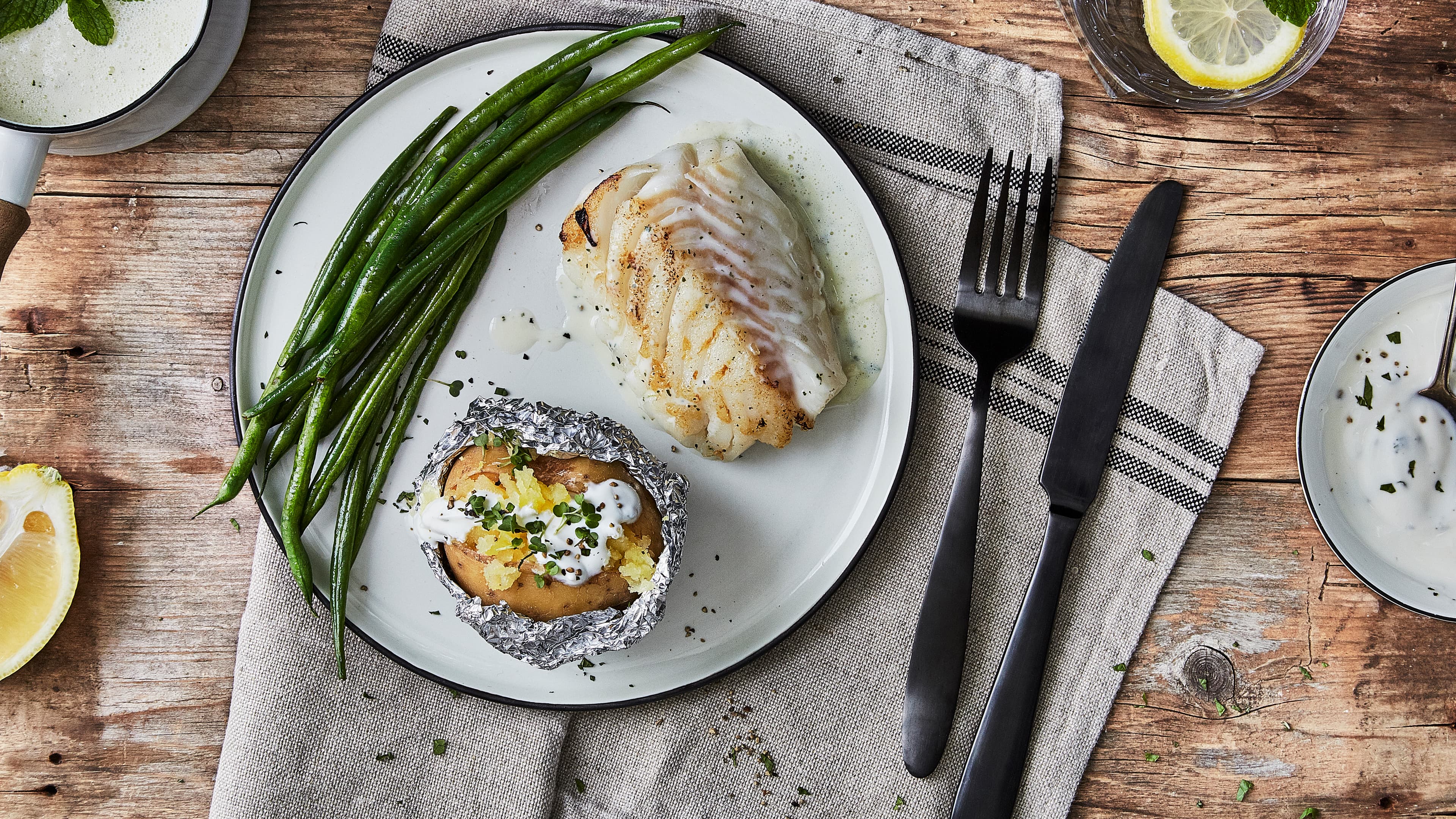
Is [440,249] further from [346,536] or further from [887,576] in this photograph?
[887,576]

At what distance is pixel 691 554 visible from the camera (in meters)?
2.67

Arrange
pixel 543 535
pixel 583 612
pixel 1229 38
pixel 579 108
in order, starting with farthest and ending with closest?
pixel 579 108 < pixel 1229 38 < pixel 583 612 < pixel 543 535

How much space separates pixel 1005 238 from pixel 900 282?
0.39m

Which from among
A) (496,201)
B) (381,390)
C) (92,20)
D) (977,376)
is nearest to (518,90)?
(496,201)

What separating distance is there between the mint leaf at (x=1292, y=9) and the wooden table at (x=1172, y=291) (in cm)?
32

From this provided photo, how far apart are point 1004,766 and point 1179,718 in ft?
2.03

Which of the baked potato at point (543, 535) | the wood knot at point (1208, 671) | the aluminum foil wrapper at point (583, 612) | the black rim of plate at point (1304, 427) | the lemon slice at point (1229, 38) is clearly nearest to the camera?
the baked potato at point (543, 535)

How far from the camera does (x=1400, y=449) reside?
101 inches

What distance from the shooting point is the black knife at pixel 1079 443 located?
2.58 meters

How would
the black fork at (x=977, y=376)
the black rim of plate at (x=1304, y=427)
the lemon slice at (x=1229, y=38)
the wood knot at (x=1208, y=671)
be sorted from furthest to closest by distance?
the wood knot at (x=1208, y=671), the black fork at (x=977, y=376), the black rim of plate at (x=1304, y=427), the lemon slice at (x=1229, y=38)

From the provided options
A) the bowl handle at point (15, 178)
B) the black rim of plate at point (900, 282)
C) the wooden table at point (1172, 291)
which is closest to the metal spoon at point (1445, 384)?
the wooden table at point (1172, 291)

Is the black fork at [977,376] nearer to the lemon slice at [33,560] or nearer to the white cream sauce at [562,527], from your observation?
the white cream sauce at [562,527]

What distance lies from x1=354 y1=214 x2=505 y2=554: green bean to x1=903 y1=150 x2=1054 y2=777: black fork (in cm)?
148

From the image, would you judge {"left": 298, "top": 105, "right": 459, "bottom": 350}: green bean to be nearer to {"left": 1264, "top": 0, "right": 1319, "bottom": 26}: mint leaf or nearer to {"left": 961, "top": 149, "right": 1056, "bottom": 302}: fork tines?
{"left": 961, "top": 149, "right": 1056, "bottom": 302}: fork tines
